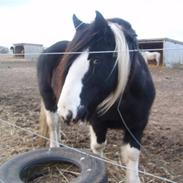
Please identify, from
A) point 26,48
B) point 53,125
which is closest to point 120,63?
point 53,125

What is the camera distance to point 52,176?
277 centimetres

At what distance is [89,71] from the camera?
7.36 ft

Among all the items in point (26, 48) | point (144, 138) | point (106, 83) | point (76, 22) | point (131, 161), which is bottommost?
point (26, 48)

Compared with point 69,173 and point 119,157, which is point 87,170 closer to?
point 69,173

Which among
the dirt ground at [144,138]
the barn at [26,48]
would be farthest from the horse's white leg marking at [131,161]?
the barn at [26,48]

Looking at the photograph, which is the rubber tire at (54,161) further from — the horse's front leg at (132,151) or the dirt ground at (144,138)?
the dirt ground at (144,138)

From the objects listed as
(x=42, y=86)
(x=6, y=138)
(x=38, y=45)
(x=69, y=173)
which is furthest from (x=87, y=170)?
(x=38, y=45)

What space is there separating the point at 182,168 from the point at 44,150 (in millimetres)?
1294

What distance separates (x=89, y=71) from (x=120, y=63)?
288mm

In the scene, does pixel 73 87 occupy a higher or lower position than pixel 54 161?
higher

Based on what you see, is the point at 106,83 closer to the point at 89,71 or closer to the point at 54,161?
the point at 89,71

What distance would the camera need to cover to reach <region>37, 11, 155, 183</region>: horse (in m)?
2.20

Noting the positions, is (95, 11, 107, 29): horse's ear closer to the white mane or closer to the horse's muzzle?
the white mane

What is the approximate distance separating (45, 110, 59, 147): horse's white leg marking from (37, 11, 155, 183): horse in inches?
30.0
